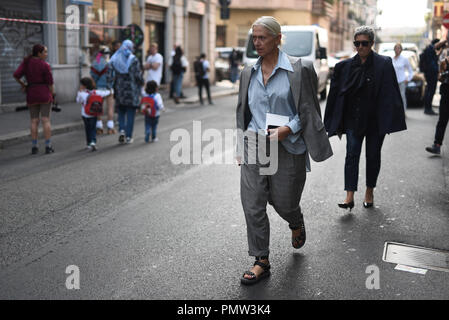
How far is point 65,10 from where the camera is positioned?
54.1 feet

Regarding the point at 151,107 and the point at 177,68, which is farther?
the point at 177,68

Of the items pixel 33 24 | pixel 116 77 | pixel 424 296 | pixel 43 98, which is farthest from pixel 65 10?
pixel 424 296

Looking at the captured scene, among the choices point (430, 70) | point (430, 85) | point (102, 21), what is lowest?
point (430, 85)

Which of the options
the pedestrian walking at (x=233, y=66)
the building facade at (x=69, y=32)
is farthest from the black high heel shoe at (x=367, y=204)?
the pedestrian walking at (x=233, y=66)

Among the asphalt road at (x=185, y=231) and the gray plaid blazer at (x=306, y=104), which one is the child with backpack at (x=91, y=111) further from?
the gray plaid blazer at (x=306, y=104)

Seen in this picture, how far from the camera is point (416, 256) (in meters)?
4.63

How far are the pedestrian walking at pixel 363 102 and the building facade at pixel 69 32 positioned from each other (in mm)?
9672

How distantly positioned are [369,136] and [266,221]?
87.7 inches

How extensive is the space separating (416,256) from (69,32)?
1432 cm

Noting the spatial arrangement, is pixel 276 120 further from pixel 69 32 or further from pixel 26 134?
pixel 69 32

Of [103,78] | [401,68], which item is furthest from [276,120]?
[401,68]

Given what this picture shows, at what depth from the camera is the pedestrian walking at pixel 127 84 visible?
10609 mm

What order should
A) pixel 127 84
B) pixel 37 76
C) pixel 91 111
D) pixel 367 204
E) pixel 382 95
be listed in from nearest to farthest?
pixel 382 95 → pixel 367 204 → pixel 37 76 → pixel 91 111 → pixel 127 84

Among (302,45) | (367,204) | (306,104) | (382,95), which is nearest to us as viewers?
(306,104)
